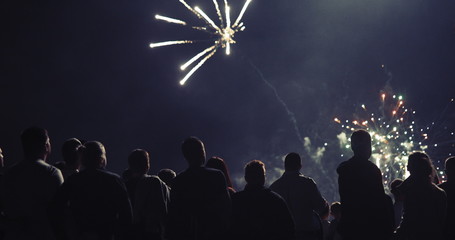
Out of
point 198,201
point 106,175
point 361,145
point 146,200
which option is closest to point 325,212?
point 361,145

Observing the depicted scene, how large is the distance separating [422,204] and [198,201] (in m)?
3.50

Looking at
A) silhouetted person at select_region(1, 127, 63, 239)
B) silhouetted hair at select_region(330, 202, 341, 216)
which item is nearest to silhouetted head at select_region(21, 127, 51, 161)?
silhouetted person at select_region(1, 127, 63, 239)

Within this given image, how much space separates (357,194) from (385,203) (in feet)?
1.33

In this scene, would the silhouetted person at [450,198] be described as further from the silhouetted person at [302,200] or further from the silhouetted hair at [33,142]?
the silhouetted hair at [33,142]

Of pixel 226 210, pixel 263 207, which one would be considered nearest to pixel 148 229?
pixel 226 210

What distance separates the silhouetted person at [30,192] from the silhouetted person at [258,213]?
238cm

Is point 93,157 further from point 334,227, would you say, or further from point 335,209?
point 335,209

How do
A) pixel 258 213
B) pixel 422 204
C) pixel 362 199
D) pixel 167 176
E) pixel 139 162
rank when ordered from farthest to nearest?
pixel 167 176
pixel 139 162
pixel 422 204
pixel 362 199
pixel 258 213

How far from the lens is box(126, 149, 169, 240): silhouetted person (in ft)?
25.3

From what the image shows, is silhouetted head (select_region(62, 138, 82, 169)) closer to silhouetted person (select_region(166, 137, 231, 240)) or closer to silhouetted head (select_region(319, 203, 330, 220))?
silhouetted person (select_region(166, 137, 231, 240))

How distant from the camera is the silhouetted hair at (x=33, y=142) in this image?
630cm

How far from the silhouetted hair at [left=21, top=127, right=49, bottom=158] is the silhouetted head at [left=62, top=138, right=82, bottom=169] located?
101 centimetres

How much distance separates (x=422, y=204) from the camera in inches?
302

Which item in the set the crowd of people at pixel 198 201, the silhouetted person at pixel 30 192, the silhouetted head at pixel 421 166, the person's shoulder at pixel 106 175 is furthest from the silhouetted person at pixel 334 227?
the silhouetted person at pixel 30 192
